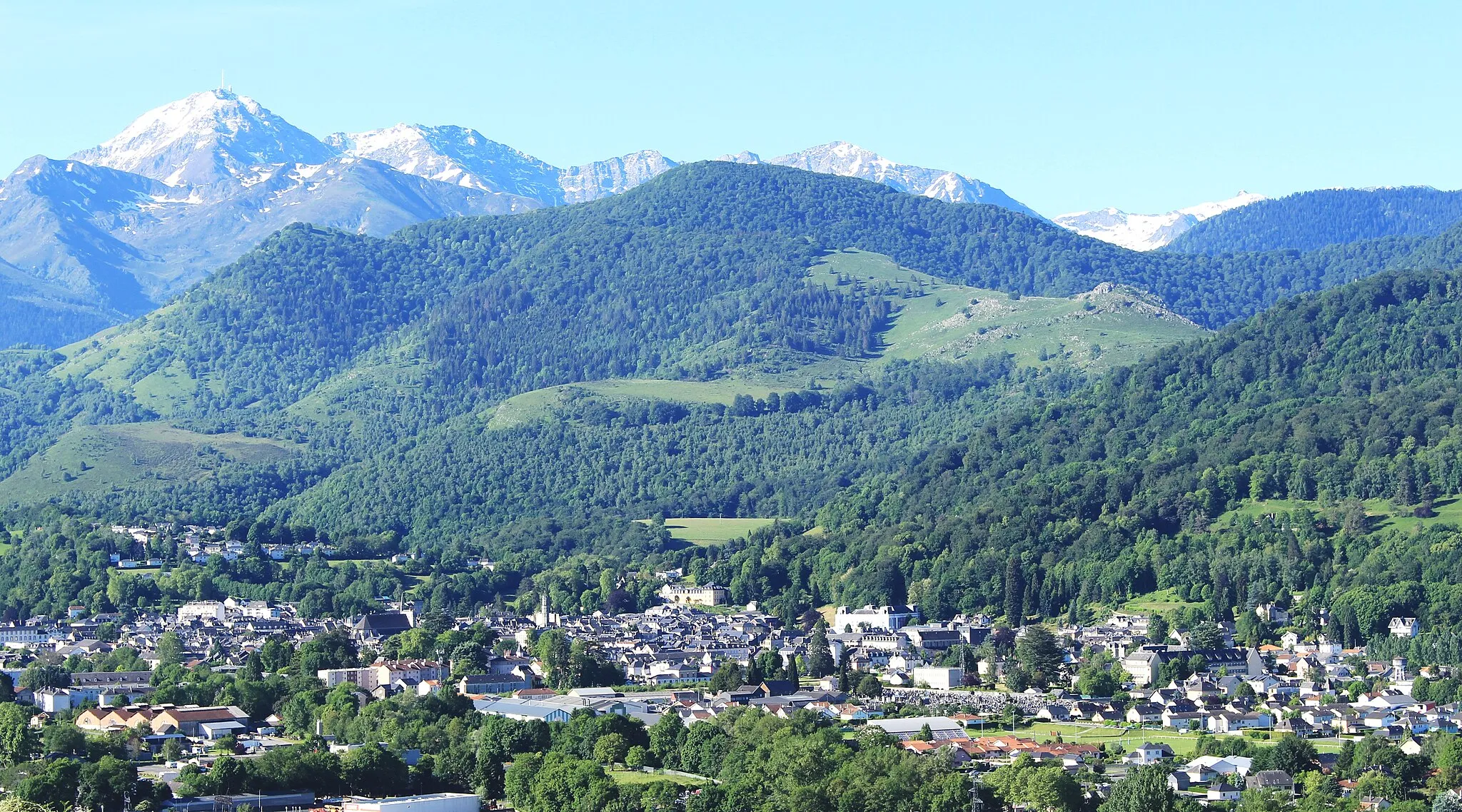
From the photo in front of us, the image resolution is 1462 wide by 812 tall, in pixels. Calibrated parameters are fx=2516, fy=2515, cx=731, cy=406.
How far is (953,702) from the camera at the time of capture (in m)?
117

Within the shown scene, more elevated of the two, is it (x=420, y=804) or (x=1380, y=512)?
(x=1380, y=512)

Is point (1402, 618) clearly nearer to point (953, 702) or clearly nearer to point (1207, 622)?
point (1207, 622)

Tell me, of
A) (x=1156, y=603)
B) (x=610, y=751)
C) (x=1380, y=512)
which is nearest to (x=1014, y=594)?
(x=1156, y=603)

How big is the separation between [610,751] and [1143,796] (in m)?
24.5

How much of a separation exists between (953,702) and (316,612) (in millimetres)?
62893

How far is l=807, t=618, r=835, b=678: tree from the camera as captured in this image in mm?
132000

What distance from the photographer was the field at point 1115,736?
10138 centimetres

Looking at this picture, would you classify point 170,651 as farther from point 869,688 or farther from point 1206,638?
point 1206,638

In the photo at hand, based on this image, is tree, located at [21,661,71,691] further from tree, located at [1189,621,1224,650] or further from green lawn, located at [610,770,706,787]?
tree, located at [1189,621,1224,650]

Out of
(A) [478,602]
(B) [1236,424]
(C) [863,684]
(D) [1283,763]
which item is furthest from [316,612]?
(D) [1283,763]

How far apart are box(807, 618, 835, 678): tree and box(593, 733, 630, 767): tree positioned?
3513 centimetres

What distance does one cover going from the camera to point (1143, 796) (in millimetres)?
79750

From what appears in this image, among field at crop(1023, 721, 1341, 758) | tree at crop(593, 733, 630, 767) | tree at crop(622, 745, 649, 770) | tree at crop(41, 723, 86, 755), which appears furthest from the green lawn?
tree at crop(41, 723, 86, 755)

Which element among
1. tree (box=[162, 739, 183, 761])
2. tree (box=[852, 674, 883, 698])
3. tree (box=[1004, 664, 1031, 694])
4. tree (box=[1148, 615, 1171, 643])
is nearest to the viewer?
tree (box=[162, 739, 183, 761])
